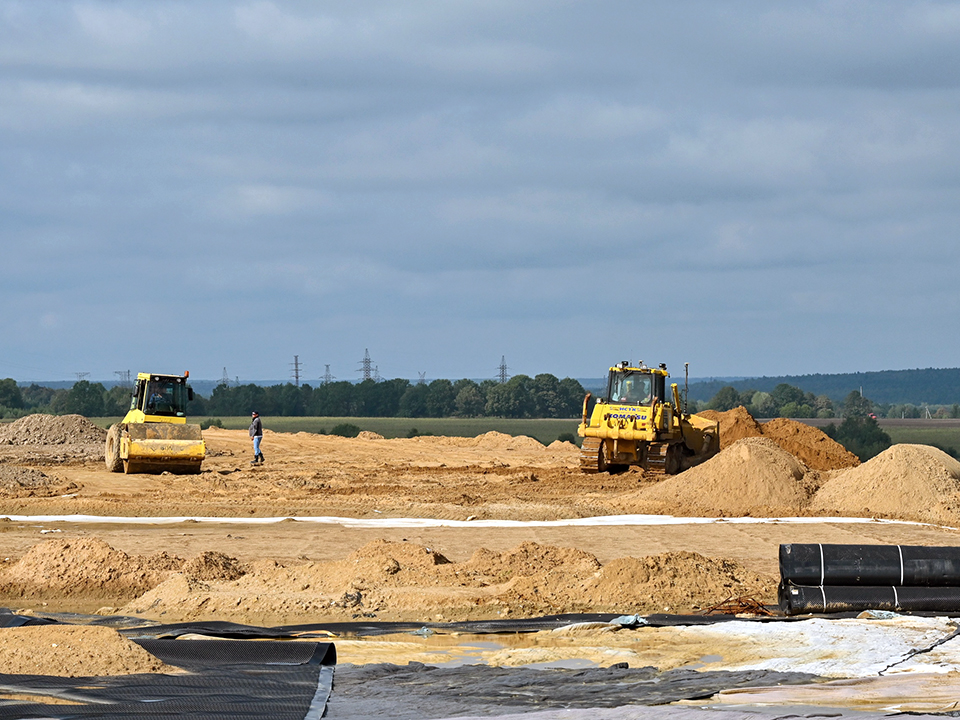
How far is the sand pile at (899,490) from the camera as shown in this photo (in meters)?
22.8

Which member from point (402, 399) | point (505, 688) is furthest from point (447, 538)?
point (402, 399)

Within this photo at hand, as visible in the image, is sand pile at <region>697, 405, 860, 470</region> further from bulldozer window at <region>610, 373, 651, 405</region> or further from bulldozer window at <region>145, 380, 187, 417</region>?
bulldozer window at <region>145, 380, 187, 417</region>

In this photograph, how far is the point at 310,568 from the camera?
14.0 m

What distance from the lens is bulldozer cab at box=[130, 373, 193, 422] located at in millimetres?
29297

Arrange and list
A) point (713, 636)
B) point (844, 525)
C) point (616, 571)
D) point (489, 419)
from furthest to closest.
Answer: point (489, 419)
point (844, 525)
point (616, 571)
point (713, 636)

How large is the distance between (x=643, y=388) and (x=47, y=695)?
21665 mm

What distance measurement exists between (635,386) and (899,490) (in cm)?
706

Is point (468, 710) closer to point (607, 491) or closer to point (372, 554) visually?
point (372, 554)

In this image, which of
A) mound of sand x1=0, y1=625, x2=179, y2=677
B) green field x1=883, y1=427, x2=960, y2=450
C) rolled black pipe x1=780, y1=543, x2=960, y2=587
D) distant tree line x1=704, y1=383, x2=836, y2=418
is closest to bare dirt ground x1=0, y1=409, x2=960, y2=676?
rolled black pipe x1=780, y1=543, x2=960, y2=587

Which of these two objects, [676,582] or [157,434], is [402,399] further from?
[676,582]

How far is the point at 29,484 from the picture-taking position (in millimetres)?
26969

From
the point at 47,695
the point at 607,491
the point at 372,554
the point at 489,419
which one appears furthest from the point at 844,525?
the point at 489,419

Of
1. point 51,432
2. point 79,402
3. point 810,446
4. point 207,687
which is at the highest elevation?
point 79,402

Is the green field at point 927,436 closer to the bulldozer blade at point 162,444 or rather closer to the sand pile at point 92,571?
the bulldozer blade at point 162,444
